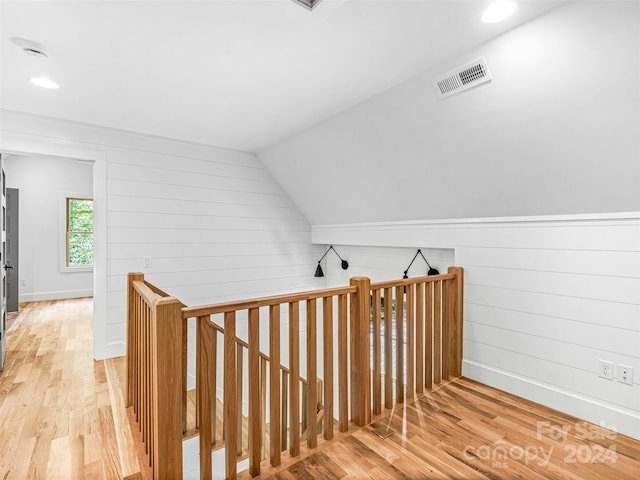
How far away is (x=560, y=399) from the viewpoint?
2400 mm

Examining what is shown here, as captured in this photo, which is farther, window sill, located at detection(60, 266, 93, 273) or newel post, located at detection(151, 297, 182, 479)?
window sill, located at detection(60, 266, 93, 273)

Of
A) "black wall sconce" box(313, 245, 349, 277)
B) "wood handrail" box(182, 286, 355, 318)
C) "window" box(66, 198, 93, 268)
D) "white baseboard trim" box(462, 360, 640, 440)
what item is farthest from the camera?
"window" box(66, 198, 93, 268)

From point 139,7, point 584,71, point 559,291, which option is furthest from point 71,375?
point 584,71

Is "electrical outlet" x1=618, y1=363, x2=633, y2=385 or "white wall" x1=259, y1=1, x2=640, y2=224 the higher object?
"white wall" x1=259, y1=1, x2=640, y2=224

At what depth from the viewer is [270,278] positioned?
4.63 metres

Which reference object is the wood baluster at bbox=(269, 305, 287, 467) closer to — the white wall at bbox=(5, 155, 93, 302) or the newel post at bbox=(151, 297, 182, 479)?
the newel post at bbox=(151, 297, 182, 479)

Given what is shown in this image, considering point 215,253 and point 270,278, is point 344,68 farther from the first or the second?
point 270,278

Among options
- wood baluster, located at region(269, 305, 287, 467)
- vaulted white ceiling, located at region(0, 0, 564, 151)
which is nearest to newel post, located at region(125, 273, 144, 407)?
wood baluster, located at region(269, 305, 287, 467)

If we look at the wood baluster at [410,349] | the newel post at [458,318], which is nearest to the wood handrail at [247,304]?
the wood baluster at [410,349]

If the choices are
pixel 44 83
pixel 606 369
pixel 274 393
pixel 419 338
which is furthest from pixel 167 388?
pixel 606 369

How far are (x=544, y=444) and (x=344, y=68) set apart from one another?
2701mm

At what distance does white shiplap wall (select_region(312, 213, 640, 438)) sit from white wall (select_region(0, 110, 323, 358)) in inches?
97.8

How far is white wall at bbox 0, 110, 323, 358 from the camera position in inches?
133

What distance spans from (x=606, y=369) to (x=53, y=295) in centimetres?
817
